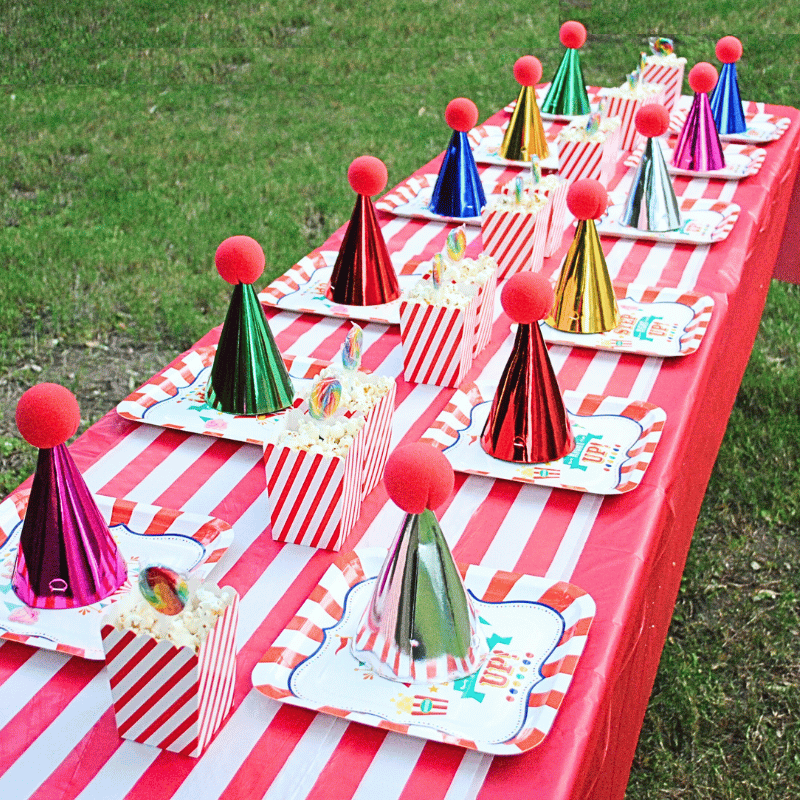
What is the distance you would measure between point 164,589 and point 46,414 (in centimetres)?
21

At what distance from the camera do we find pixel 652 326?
4.84ft

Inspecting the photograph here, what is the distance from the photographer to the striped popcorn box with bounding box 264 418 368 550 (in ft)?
3.26

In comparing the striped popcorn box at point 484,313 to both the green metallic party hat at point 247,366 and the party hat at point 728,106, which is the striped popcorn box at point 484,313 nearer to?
the green metallic party hat at point 247,366

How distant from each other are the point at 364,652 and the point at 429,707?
79mm

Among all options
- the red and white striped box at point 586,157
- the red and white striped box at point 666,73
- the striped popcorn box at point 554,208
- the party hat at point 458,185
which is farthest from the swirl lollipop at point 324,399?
the red and white striped box at point 666,73

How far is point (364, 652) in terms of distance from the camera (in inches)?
34.8

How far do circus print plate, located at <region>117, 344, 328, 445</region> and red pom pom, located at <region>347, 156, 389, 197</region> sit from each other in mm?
281

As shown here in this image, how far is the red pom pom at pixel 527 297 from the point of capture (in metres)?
1.08

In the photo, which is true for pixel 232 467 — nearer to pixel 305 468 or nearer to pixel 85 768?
pixel 305 468

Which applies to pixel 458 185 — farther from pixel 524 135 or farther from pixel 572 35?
pixel 572 35

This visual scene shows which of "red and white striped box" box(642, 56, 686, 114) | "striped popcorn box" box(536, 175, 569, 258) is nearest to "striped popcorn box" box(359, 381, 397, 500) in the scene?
"striped popcorn box" box(536, 175, 569, 258)

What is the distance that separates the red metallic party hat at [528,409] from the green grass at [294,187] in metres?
0.81

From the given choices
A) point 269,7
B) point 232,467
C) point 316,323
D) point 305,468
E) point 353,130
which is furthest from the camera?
point 269,7

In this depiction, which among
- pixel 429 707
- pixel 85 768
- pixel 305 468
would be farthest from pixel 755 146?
pixel 85 768
